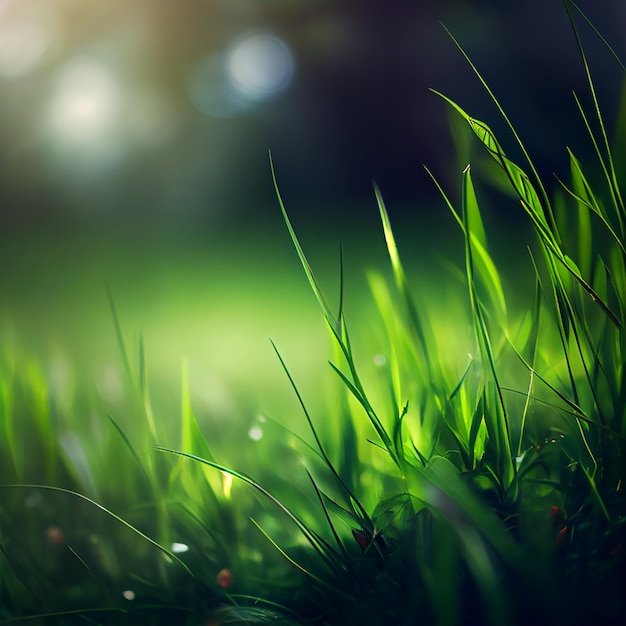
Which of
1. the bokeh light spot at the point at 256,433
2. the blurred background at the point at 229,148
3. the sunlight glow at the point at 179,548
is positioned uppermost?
the blurred background at the point at 229,148

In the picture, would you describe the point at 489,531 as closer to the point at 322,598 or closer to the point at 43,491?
the point at 322,598

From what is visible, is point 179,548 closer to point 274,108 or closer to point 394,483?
point 394,483

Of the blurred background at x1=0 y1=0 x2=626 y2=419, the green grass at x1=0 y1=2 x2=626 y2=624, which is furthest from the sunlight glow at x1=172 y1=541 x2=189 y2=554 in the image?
the blurred background at x1=0 y1=0 x2=626 y2=419

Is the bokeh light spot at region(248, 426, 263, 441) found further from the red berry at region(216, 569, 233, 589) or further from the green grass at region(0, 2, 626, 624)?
the red berry at region(216, 569, 233, 589)

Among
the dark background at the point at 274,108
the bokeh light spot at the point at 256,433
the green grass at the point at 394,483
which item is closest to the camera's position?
the green grass at the point at 394,483

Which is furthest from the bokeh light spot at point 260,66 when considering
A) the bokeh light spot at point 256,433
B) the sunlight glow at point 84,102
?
the bokeh light spot at point 256,433

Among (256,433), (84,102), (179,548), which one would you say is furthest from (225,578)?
(84,102)

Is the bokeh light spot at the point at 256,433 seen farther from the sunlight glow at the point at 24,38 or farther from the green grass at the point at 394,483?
the sunlight glow at the point at 24,38

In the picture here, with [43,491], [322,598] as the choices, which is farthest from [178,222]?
[322,598]
